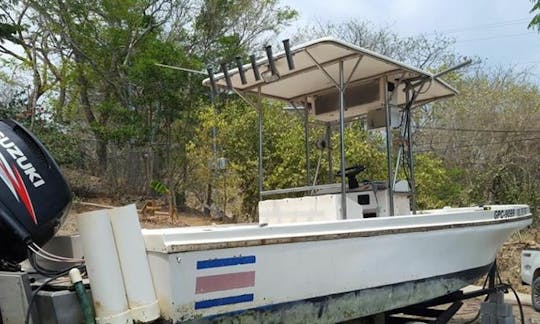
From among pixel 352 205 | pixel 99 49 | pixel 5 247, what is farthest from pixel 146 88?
pixel 5 247

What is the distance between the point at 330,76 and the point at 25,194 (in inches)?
115

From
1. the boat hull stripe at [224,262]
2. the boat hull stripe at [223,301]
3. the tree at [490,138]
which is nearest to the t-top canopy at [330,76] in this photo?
the boat hull stripe at [224,262]

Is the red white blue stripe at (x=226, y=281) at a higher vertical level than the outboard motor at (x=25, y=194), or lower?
lower

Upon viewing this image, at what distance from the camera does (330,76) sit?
512 cm

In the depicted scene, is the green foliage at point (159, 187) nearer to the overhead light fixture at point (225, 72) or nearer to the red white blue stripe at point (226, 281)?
the overhead light fixture at point (225, 72)

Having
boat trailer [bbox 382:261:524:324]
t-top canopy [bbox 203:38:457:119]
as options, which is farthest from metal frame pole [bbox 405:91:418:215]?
boat trailer [bbox 382:261:524:324]

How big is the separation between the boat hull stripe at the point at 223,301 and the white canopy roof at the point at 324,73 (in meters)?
2.13

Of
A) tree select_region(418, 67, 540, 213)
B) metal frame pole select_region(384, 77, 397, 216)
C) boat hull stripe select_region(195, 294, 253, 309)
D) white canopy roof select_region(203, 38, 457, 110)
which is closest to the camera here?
boat hull stripe select_region(195, 294, 253, 309)

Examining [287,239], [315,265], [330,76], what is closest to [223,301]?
[287,239]

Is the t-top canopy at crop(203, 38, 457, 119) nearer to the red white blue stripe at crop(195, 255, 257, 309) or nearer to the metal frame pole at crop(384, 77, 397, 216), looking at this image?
the metal frame pole at crop(384, 77, 397, 216)

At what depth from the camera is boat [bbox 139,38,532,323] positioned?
3.05 meters

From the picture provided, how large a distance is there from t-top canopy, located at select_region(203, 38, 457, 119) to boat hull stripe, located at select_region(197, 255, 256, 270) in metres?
1.94

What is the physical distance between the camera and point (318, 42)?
14.5 ft

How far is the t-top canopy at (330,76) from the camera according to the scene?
15.5 ft
